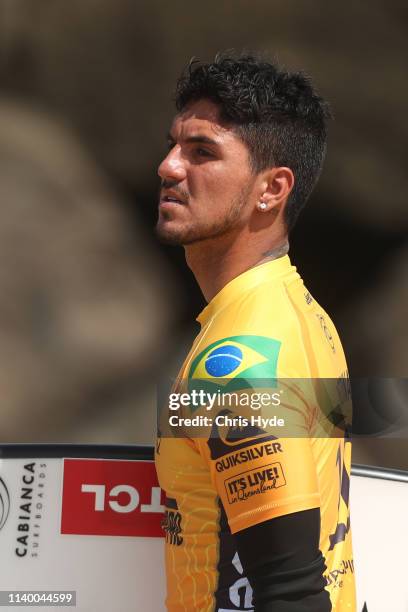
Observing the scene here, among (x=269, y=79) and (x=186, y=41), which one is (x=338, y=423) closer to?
(x=269, y=79)

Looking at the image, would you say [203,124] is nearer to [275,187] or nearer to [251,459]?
[275,187]

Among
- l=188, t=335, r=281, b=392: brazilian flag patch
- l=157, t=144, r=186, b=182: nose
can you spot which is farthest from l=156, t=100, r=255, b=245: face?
l=188, t=335, r=281, b=392: brazilian flag patch

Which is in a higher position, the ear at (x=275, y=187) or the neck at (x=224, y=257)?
the ear at (x=275, y=187)

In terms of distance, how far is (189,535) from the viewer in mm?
1300

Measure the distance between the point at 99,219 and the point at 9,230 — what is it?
1.48 feet

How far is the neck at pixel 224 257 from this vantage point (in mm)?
1467

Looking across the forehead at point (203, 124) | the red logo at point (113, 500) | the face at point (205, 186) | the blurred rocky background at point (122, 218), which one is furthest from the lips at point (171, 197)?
the blurred rocky background at point (122, 218)

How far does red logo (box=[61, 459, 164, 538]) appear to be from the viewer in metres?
1.62

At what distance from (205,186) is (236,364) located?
37 centimetres

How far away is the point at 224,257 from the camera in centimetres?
148

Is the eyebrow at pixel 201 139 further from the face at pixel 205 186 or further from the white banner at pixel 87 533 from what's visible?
the white banner at pixel 87 533

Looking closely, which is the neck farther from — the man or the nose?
the nose

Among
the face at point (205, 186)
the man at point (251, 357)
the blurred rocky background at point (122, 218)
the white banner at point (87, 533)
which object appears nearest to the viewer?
the man at point (251, 357)

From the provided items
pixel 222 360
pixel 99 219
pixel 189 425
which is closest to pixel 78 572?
pixel 189 425
